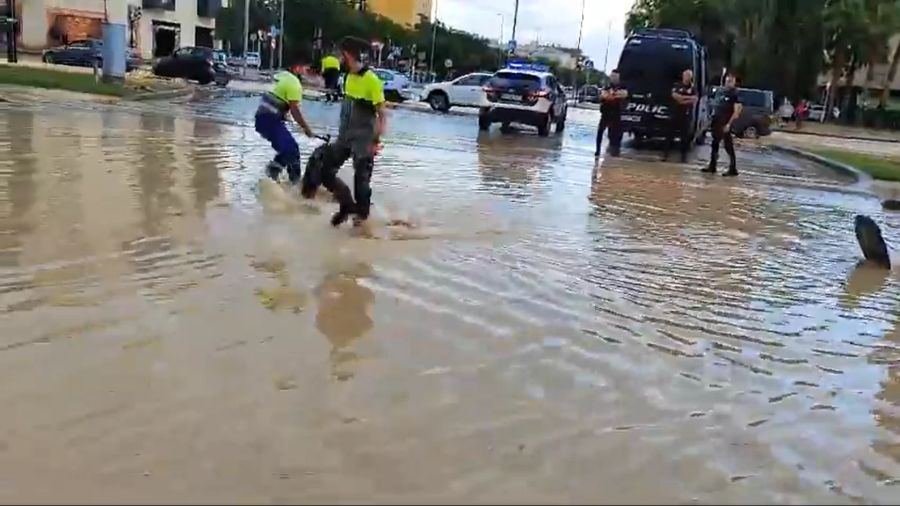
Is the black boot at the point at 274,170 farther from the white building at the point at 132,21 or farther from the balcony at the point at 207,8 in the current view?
the balcony at the point at 207,8

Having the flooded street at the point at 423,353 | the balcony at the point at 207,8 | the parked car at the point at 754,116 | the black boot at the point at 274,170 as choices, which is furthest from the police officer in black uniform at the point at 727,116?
the balcony at the point at 207,8

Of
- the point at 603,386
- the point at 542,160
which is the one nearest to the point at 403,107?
the point at 542,160

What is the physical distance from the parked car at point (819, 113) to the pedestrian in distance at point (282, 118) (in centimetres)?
5029

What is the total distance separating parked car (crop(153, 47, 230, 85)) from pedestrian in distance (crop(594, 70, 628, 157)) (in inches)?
971

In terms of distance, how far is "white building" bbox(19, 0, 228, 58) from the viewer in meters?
65.6

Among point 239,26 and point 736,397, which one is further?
point 239,26

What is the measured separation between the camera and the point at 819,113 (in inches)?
2319

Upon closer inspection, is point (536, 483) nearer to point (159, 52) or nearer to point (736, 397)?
point (736, 397)

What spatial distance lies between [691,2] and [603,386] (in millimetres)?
59139

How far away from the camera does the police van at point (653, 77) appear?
21922 mm

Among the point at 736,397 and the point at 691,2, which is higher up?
the point at 691,2

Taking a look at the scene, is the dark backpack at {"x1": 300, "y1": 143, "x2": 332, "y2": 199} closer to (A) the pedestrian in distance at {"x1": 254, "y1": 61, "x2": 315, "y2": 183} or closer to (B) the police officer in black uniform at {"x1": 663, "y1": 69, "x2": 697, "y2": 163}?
(A) the pedestrian in distance at {"x1": 254, "y1": 61, "x2": 315, "y2": 183}

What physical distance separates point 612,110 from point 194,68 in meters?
26.1

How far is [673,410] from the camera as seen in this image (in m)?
4.82
